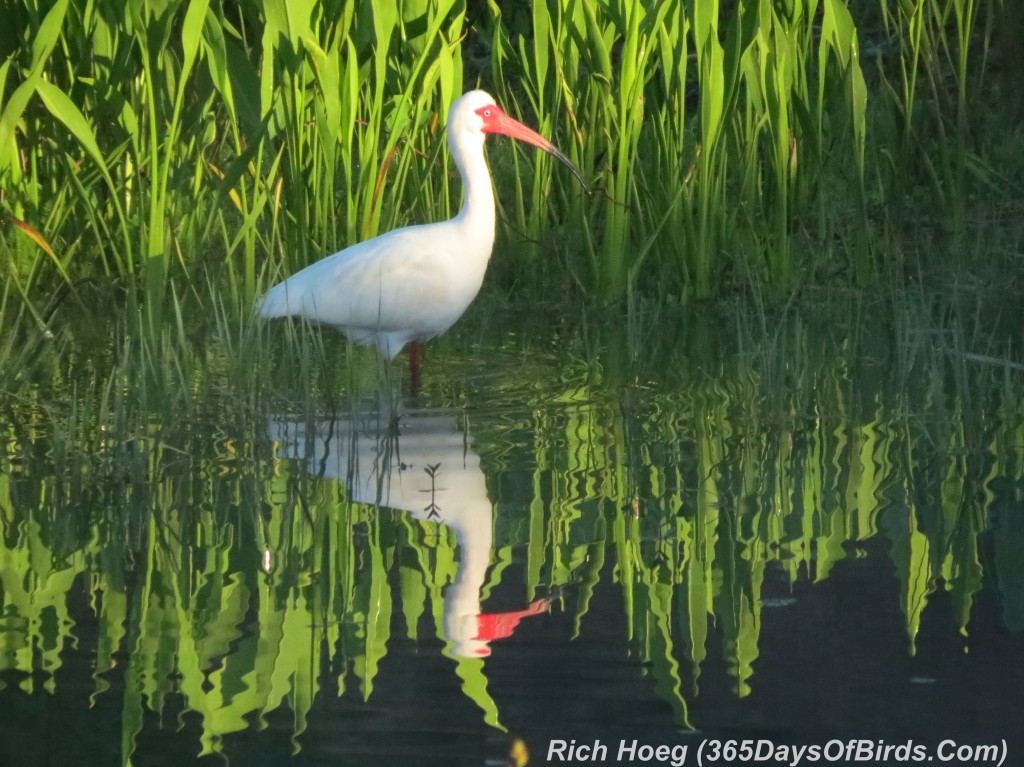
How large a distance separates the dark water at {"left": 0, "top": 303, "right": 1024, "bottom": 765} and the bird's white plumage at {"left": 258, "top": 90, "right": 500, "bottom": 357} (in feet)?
1.73

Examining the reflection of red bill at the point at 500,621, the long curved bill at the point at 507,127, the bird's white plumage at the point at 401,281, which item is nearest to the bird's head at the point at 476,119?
the long curved bill at the point at 507,127

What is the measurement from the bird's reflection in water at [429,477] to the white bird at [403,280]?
0.80 m

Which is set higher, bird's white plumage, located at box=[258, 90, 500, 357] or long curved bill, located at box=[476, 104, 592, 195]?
long curved bill, located at box=[476, 104, 592, 195]

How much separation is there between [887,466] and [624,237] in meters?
2.71

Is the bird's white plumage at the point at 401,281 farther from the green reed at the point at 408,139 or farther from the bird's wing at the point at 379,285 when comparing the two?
the green reed at the point at 408,139

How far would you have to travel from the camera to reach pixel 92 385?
4457 millimetres

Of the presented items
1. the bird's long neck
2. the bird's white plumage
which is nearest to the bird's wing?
the bird's white plumage

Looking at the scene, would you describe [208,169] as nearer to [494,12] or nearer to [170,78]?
[170,78]

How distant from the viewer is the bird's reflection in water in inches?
111

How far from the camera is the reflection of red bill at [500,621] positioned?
2758mm

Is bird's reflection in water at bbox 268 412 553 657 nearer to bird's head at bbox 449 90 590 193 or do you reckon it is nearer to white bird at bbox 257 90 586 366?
white bird at bbox 257 90 586 366

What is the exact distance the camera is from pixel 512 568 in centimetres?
314

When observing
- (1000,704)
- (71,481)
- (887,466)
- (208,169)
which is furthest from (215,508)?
(208,169)

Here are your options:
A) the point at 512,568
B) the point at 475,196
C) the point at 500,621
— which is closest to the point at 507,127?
the point at 475,196
